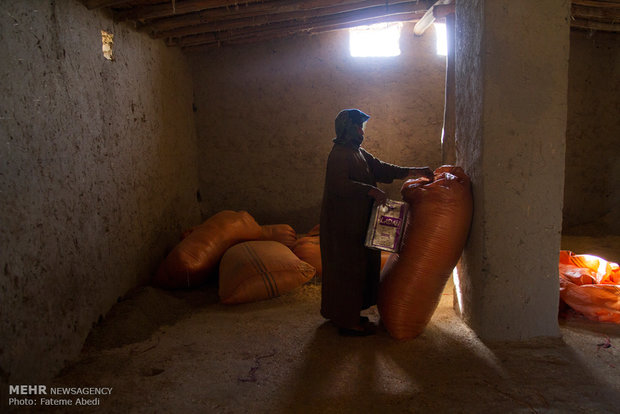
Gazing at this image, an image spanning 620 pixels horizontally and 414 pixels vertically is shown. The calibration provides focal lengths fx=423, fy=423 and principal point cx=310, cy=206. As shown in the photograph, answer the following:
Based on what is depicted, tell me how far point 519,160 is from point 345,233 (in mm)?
1176

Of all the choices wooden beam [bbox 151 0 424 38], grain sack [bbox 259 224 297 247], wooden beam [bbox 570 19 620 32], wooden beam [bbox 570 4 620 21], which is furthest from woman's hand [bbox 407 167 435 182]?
wooden beam [bbox 570 19 620 32]

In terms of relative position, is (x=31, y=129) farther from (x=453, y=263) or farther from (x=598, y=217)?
(x=598, y=217)

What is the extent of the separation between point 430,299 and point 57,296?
233cm

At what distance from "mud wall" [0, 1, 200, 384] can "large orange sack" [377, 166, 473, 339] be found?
2074 mm

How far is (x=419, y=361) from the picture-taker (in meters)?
2.53

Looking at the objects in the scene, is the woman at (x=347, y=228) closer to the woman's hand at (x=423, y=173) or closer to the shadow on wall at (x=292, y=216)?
the woman's hand at (x=423, y=173)

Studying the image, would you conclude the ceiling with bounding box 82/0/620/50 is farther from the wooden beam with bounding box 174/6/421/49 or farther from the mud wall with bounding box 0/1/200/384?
the mud wall with bounding box 0/1/200/384

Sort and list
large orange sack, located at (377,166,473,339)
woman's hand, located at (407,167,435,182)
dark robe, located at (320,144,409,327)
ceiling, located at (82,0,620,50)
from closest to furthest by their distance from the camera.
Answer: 1. large orange sack, located at (377,166,473,339)
2. dark robe, located at (320,144,409,327)
3. woman's hand, located at (407,167,435,182)
4. ceiling, located at (82,0,620,50)

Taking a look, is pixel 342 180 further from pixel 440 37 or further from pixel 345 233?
pixel 440 37

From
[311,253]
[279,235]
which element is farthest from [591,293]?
[279,235]

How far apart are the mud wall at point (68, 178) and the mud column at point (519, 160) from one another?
2.62 metres

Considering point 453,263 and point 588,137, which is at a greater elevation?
point 588,137

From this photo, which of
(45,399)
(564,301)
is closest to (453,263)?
(564,301)

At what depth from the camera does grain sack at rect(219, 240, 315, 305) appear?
3598 mm
